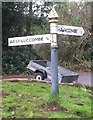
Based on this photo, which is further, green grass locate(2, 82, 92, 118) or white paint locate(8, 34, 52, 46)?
white paint locate(8, 34, 52, 46)

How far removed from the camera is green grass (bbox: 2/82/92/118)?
4.61 meters

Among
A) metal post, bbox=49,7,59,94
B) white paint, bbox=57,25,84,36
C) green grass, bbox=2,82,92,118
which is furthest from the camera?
white paint, bbox=57,25,84,36

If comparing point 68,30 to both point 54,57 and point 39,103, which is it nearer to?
point 54,57

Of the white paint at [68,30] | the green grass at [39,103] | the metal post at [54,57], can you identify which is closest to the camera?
the green grass at [39,103]

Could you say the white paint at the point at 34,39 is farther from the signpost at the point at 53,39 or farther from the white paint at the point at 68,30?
the white paint at the point at 68,30

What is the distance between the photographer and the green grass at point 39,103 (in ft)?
15.1

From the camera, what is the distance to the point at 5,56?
52.4 feet

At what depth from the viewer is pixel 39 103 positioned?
5.18 m

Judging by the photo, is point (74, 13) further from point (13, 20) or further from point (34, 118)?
point (34, 118)

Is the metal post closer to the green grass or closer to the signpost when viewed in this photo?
the signpost

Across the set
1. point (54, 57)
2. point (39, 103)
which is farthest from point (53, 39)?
point (39, 103)

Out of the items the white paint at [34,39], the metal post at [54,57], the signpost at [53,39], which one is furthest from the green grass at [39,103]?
the white paint at [34,39]

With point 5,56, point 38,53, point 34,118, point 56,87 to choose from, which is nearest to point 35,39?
point 56,87

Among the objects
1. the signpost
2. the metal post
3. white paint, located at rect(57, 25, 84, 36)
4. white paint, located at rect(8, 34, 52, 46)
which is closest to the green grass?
the metal post
